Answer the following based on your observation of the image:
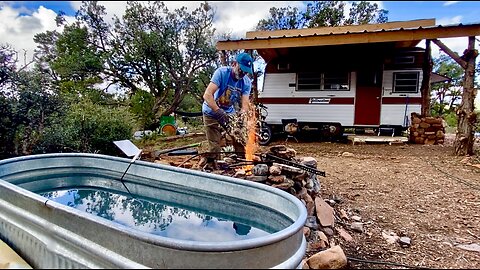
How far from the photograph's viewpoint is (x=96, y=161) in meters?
3.40

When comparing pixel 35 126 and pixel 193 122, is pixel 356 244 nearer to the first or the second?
pixel 35 126

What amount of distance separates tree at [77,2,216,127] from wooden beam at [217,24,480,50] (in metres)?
2.67

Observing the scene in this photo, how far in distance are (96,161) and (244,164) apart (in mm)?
1561

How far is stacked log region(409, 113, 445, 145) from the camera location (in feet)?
23.5

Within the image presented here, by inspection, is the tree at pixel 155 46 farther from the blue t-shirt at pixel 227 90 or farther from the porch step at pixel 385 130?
the blue t-shirt at pixel 227 90

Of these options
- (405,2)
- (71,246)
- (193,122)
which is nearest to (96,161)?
(71,246)

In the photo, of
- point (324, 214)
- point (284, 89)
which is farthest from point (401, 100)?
point (324, 214)

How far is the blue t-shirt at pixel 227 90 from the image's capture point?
135 inches

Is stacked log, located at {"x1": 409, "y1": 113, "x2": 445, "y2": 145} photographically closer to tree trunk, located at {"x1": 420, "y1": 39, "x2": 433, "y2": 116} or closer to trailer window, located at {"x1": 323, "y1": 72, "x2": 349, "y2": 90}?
tree trunk, located at {"x1": 420, "y1": 39, "x2": 433, "y2": 116}

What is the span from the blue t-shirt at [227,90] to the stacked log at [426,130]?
520 cm

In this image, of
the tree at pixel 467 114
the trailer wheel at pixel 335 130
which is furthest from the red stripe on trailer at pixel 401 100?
the tree at pixel 467 114

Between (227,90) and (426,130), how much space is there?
5652 mm

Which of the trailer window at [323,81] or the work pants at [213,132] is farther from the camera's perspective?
the trailer window at [323,81]

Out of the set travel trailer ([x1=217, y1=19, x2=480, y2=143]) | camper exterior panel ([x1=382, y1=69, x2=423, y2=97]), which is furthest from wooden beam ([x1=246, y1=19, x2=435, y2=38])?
camper exterior panel ([x1=382, y1=69, x2=423, y2=97])
